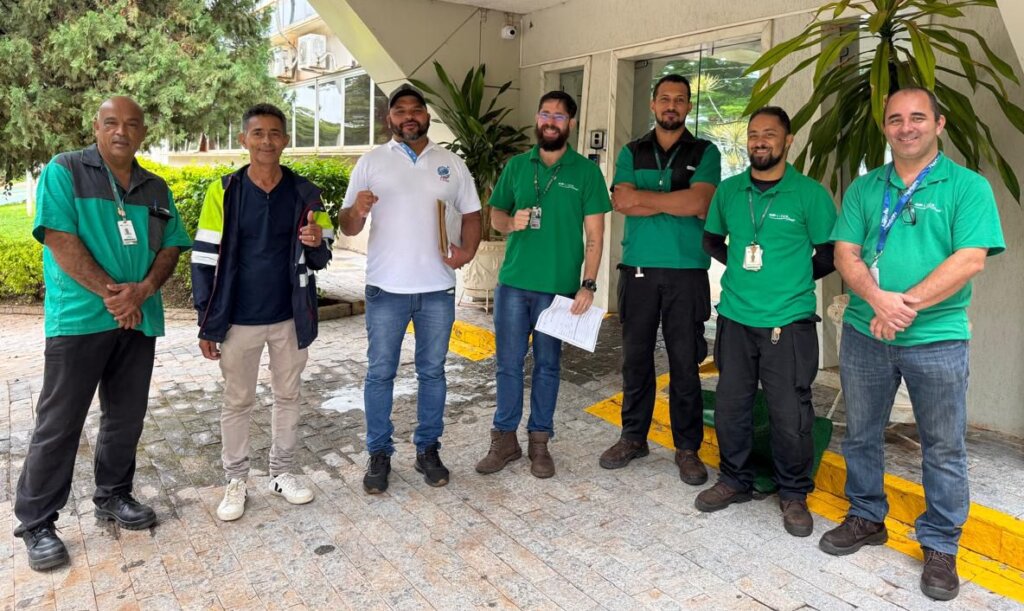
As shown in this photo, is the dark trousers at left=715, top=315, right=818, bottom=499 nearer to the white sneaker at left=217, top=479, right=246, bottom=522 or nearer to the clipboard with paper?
the clipboard with paper

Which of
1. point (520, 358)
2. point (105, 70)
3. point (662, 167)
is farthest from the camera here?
point (105, 70)

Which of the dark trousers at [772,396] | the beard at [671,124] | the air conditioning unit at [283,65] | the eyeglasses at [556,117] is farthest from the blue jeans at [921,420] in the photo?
the air conditioning unit at [283,65]

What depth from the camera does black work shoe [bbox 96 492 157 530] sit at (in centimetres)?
348

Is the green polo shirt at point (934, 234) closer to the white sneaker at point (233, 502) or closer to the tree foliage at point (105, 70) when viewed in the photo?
the white sneaker at point (233, 502)

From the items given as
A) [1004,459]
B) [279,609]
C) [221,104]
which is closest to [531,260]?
[279,609]

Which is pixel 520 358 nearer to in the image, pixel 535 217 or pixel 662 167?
pixel 535 217

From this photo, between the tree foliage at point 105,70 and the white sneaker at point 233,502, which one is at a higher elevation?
the tree foliage at point 105,70

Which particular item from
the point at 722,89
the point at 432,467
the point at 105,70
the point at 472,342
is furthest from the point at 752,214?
the point at 105,70

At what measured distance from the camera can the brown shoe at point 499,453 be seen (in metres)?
4.14

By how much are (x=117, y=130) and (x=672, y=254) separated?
2.62 meters

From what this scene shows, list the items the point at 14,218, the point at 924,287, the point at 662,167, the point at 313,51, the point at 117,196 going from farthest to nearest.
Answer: the point at 14,218
the point at 313,51
the point at 662,167
the point at 117,196
the point at 924,287

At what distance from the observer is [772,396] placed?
3.51m

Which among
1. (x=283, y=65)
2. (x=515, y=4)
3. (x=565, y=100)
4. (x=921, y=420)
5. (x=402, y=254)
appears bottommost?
(x=921, y=420)

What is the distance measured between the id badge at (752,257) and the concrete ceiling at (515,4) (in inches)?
199
